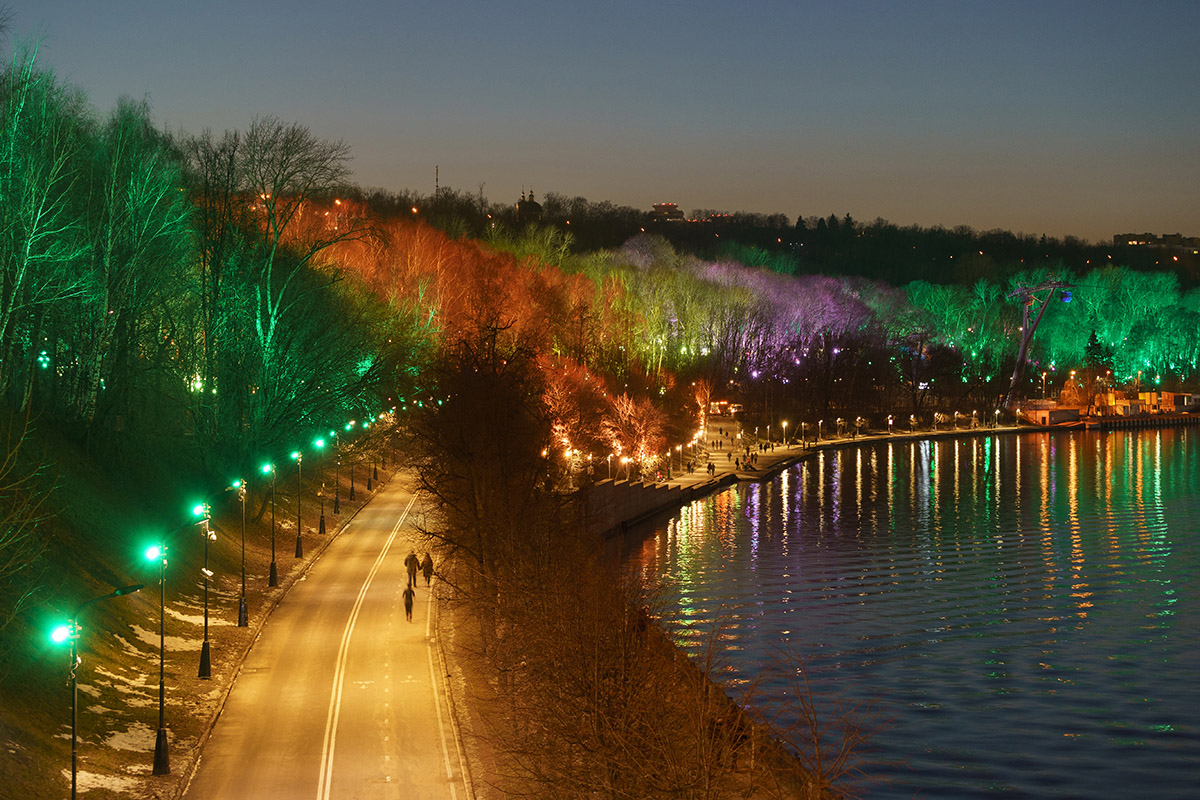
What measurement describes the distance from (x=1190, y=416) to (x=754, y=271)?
6389 centimetres

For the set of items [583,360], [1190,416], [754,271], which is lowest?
[1190,416]

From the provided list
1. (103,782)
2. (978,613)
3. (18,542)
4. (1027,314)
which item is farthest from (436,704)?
(1027,314)

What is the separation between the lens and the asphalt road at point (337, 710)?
21672mm

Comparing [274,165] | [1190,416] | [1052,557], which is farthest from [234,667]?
[1190,416]

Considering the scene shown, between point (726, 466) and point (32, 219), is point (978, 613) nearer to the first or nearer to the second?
point (32, 219)

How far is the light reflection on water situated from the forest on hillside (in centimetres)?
1147

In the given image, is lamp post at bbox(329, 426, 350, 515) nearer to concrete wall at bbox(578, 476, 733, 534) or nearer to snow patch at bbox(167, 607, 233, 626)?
concrete wall at bbox(578, 476, 733, 534)

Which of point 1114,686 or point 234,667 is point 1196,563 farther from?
point 234,667

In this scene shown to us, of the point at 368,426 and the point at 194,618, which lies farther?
the point at 368,426

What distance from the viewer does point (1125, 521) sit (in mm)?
67062

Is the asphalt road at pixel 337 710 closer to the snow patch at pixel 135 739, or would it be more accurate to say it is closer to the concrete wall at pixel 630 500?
the snow patch at pixel 135 739

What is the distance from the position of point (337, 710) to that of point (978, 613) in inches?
1079

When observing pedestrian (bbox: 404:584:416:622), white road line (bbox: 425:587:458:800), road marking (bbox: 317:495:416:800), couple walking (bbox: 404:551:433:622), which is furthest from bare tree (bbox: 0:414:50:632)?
couple walking (bbox: 404:551:433:622)

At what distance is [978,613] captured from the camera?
1758 inches
